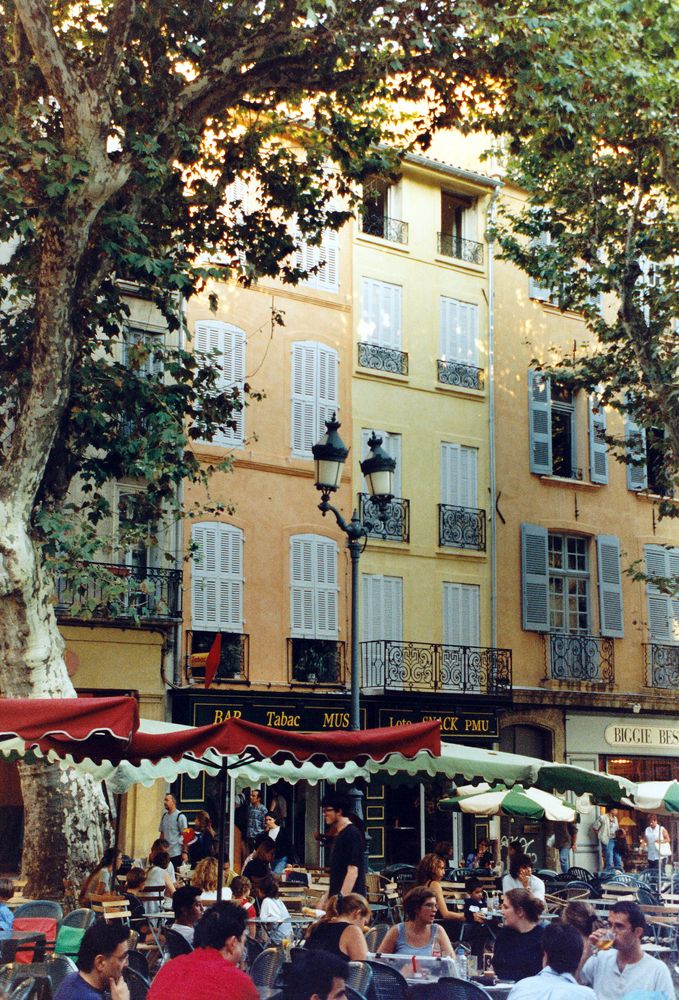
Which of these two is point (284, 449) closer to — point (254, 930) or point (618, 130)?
point (618, 130)

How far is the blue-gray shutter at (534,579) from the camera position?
92.9 feet

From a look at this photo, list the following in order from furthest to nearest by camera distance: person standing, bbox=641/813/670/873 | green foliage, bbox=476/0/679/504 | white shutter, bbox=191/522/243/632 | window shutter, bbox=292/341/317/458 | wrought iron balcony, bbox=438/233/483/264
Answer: wrought iron balcony, bbox=438/233/483/264 < person standing, bbox=641/813/670/873 < window shutter, bbox=292/341/317/458 < white shutter, bbox=191/522/243/632 < green foliage, bbox=476/0/679/504

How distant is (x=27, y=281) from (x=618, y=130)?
347 inches

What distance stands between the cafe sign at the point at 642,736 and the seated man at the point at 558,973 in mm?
22840

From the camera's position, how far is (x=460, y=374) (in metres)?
28.6

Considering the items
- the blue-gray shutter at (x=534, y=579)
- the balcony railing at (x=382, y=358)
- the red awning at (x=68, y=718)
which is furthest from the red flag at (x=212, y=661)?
the red awning at (x=68, y=718)

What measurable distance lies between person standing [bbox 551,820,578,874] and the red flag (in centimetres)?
818

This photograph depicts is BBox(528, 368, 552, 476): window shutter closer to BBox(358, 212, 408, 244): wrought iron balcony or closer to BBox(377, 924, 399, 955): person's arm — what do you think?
BBox(358, 212, 408, 244): wrought iron balcony

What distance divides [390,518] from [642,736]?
8.05 m

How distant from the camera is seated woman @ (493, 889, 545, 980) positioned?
9.01 metres

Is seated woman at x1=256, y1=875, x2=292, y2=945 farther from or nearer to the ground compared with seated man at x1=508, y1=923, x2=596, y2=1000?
nearer to the ground

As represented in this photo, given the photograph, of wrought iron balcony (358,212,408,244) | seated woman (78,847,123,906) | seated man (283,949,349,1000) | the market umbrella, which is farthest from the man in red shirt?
wrought iron balcony (358,212,408,244)

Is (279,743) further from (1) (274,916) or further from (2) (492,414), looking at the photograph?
(2) (492,414)

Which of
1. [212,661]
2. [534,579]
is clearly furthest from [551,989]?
[534,579]
